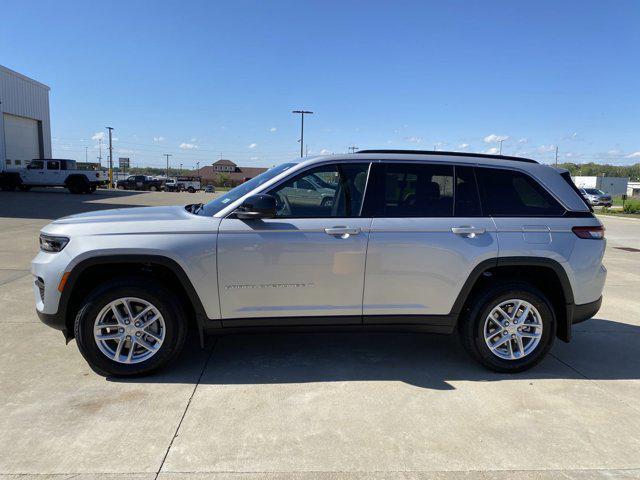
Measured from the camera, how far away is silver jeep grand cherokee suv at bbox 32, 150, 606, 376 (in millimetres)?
3592

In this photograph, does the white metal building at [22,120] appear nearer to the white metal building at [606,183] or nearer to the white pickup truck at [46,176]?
the white pickup truck at [46,176]

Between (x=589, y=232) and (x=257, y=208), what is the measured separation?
2.80 meters

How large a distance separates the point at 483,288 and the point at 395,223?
98cm

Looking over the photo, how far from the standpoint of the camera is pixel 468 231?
149 inches

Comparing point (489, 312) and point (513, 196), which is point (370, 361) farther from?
point (513, 196)

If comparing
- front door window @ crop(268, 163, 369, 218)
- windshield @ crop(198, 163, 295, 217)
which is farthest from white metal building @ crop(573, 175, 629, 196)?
windshield @ crop(198, 163, 295, 217)

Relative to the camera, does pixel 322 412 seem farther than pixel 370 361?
No

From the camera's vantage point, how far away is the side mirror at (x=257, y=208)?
3.47 m

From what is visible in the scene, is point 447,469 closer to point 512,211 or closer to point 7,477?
point 512,211

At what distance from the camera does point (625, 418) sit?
3.29m

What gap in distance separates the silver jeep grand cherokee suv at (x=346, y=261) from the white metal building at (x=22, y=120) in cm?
3506

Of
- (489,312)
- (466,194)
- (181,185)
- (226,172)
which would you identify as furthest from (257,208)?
(226,172)

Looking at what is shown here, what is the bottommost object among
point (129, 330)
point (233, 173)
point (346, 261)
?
point (129, 330)

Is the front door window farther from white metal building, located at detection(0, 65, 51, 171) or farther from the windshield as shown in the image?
white metal building, located at detection(0, 65, 51, 171)
